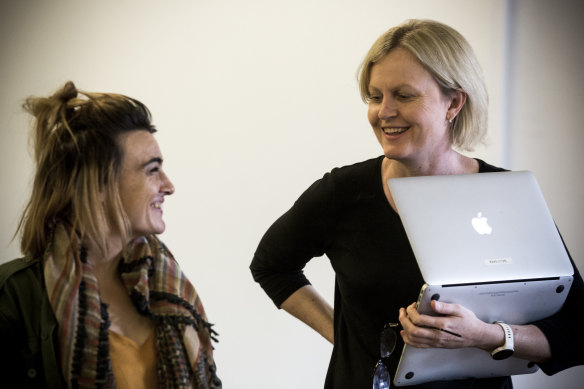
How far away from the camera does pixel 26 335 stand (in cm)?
121

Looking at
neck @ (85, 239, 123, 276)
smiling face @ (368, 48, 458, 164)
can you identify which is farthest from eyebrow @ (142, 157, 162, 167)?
smiling face @ (368, 48, 458, 164)

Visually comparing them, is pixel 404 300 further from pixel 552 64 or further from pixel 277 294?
pixel 552 64

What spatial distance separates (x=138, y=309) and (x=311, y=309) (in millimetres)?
568

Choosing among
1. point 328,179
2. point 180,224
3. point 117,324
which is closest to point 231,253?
point 180,224

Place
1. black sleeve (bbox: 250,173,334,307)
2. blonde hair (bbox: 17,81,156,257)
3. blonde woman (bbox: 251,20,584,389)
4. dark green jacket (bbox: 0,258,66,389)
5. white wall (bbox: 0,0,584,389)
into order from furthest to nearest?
white wall (bbox: 0,0,584,389) → black sleeve (bbox: 250,173,334,307) → blonde woman (bbox: 251,20,584,389) → blonde hair (bbox: 17,81,156,257) → dark green jacket (bbox: 0,258,66,389)

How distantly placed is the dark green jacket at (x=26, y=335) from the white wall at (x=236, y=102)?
71.9 inches

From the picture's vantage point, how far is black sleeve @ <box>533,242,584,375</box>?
4.45 feet

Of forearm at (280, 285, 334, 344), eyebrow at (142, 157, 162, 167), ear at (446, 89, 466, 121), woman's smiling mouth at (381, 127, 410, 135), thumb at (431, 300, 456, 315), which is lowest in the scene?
forearm at (280, 285, 334, 344)

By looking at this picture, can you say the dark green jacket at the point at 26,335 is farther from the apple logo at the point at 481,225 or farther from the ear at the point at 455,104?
the ear at the point at 455,104

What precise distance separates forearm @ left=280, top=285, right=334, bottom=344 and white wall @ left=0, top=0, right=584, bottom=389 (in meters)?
1.19

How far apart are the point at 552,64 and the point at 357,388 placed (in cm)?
192

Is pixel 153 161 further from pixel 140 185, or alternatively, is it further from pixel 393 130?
pixel 393 130

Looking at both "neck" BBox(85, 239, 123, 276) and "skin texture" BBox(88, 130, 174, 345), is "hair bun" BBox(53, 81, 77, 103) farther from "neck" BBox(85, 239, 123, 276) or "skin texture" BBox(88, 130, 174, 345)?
"neck" BBox(85, 239, 123, 276)

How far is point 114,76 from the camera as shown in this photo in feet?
10.1
